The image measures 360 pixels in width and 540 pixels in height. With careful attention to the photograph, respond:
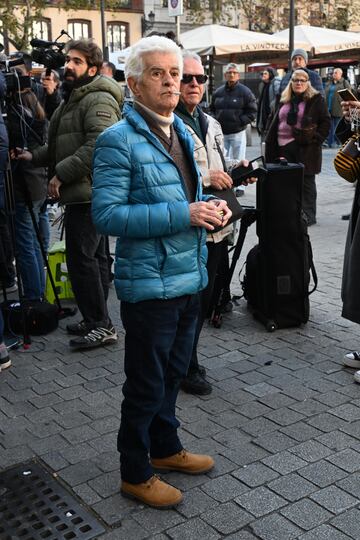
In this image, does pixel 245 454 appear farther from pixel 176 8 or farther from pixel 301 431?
pixel 176 8

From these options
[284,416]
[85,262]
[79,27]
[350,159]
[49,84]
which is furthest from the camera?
[79,27]

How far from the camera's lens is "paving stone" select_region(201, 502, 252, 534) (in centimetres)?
277

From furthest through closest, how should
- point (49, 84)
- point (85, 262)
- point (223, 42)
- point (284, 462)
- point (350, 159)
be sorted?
point (223, 42) < point (49, 84) < point (85, 262) < point (350, 159) < point (284, 462)

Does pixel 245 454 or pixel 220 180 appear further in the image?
pixel 220 180

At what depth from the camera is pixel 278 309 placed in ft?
16.8

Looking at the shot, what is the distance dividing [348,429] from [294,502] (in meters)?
0.80

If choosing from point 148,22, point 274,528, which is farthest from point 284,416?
point 148,22

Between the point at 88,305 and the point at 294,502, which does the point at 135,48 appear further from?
the point at 88,305

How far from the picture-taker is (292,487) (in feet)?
10.0

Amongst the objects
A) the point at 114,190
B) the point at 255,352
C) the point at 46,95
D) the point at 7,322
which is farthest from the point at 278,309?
the point at 46,95

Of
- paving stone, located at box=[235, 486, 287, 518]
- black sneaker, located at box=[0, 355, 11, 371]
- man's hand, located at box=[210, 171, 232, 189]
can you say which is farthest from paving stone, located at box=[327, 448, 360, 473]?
black sneaker, located at box=[0, 355, 11, 371]

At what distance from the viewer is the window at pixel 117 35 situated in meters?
38.0

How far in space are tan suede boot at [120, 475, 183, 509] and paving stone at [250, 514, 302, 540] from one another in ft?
1.19

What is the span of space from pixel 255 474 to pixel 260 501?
9.2 inches
